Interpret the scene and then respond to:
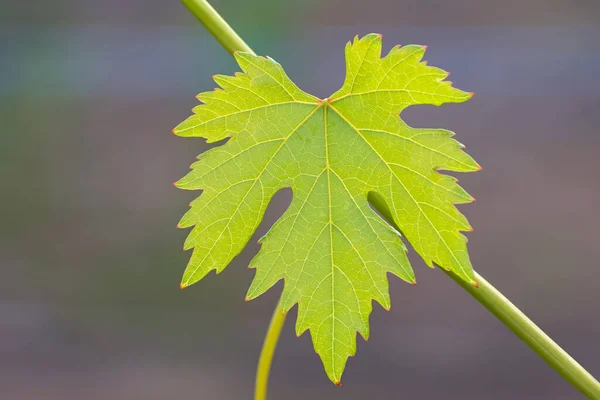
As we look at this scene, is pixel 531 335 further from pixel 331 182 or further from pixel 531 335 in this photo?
pixel 331 182

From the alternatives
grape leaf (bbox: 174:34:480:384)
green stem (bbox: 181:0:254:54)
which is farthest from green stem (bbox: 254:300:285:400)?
green stem (bbox: 181:0:254:54)

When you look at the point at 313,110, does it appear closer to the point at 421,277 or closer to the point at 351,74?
the point at 351,74

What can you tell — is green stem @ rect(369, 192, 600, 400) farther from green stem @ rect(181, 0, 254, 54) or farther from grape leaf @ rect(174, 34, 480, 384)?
green stem @ rect(181, 0, 254, 54)

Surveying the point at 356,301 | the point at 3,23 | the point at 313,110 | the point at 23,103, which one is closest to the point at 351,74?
the point at 313,110

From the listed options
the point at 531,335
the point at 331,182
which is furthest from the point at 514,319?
the point at 331,182

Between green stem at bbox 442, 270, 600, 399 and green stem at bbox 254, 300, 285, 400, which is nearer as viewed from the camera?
green stem at bbox 442, 270, 600, 399
